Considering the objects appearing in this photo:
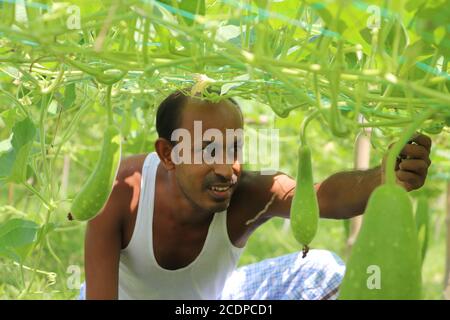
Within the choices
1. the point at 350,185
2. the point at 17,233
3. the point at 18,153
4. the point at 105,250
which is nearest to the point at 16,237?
the point at 17,233

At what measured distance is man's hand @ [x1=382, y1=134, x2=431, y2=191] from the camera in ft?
4.42

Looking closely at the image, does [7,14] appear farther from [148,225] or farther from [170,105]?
[148,225]

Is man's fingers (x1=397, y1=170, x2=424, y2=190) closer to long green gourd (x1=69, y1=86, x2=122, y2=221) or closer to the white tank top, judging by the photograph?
long green gourd (x1=69, y1=86, x2=122, y2=221)

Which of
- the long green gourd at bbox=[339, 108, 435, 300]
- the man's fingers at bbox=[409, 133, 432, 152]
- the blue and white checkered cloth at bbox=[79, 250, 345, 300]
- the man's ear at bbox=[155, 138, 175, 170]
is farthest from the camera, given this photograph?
the blue and white checkered cloth at bbox=[79, 250, 345, 300]

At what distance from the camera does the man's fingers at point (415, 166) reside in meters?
1.35

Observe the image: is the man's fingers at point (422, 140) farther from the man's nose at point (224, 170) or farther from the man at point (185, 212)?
the man's nose at point (224, 170)

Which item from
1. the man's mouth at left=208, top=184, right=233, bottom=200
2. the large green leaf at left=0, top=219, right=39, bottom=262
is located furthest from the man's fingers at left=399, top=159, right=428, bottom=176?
the large green leaf at left=0, top=219, right=39, bottom=262

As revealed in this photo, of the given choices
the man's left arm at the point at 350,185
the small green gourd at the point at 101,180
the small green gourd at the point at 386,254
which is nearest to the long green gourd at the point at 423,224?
the man's left arm at the point at 350,185

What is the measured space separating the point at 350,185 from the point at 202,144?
0.34 meters

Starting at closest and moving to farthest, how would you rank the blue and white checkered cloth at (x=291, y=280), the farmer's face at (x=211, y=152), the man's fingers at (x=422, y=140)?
the man's fingers at (x=422, y=140), the farmer's face at (x=211, y=152), the blue and white checkered cloth at (x=291, y=280)

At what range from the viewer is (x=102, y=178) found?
1.10 meters

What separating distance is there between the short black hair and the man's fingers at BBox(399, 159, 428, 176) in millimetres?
488

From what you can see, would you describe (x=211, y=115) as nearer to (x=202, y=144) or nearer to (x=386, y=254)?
(x=202, y=144)

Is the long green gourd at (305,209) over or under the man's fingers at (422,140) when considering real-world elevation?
under
